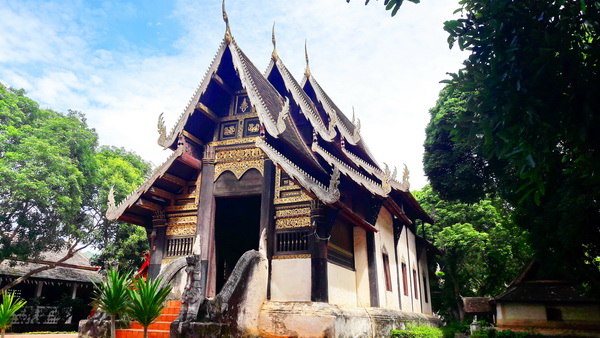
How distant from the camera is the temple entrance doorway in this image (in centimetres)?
1309

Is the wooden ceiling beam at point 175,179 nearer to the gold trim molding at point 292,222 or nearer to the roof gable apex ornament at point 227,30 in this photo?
the gold trim molding at point 292,222

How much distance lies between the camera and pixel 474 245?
21656 millimetres

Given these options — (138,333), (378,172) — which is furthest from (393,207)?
(138,333)

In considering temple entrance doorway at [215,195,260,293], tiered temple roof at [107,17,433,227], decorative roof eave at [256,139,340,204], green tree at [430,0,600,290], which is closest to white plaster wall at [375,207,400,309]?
tiered temple roof at [107,17,433,227]

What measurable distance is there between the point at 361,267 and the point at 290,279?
304 cm

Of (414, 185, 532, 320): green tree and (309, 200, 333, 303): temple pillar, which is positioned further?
(414, 185, 532, 320): green tree

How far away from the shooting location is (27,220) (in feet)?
60.0

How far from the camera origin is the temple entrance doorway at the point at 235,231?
42.9 ft

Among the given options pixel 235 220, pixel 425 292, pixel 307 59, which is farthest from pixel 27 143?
pixel 425 292

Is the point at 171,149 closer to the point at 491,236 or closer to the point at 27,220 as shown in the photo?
the point at 27,220

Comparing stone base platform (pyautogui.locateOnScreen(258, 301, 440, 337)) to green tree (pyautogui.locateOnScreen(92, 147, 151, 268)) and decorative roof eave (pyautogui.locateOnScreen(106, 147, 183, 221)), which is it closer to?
decorative roof eave (pyautogui.locateOnScreen(106, 147, 183, 221))

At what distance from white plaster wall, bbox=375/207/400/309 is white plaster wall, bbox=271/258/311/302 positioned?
350 centimetres

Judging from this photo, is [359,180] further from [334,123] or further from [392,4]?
[392,4]

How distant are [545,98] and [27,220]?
19.9 meters
